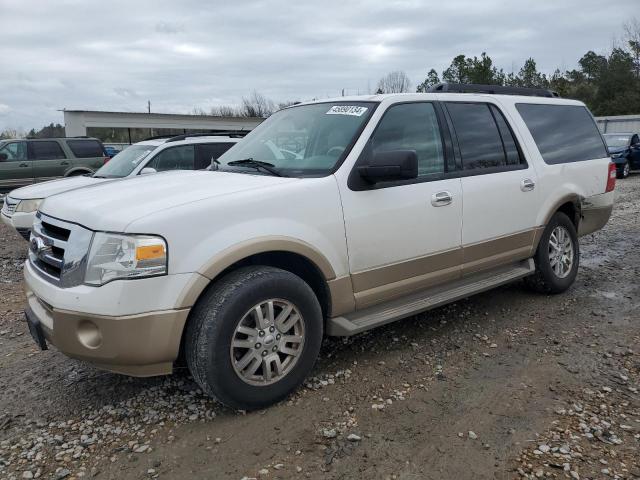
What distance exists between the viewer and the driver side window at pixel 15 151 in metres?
13.3

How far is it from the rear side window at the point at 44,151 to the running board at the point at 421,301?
12.3 m

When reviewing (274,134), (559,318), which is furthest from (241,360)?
(559,318)

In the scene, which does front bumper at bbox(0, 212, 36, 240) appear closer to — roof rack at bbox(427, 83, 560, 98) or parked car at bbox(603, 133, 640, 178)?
roof rack at bbox(427, 83, 560, 98)

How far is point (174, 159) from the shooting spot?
780cm

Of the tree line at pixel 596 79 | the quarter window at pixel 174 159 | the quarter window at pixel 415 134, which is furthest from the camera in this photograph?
the tree line at pixel 596 79

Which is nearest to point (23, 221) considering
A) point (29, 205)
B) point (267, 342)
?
point (29, 205)

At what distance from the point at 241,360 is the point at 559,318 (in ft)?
10.0

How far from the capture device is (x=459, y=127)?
4207 mm

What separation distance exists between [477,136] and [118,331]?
3.17m

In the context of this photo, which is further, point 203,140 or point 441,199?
point 203,140

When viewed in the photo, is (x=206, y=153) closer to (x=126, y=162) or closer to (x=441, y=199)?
(x=126, y=162)

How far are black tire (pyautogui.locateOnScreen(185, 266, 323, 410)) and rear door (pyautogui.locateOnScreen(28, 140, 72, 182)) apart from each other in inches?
482

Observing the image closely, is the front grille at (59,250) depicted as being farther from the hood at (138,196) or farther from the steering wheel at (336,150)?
the steering wheel at (336,150)

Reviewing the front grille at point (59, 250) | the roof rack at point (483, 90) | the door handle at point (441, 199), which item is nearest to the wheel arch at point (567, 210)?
the roof rack at point (483, 90)
